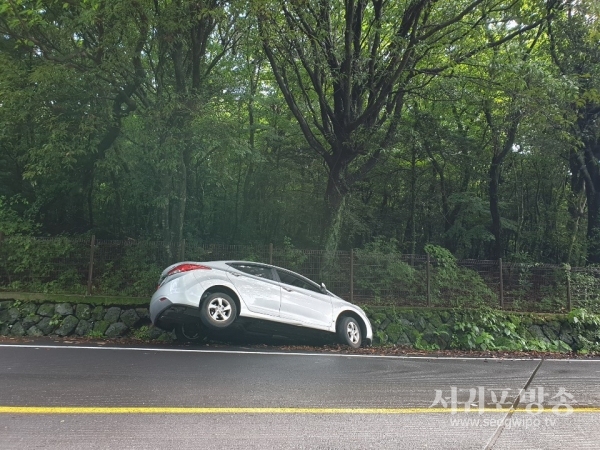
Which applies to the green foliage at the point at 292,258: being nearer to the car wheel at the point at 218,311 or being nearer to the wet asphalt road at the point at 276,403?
the car wheel at the point at 218,311

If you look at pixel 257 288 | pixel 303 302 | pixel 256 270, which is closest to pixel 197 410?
pixel 257 288

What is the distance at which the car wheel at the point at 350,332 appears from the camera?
9.20m

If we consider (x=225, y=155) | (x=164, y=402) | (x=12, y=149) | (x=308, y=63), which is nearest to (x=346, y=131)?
(x=308, y=63)

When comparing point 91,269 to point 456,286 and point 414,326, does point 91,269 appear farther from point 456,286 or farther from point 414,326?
point 456,286

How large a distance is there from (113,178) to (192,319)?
899 centimetres

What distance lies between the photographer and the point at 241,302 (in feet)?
26.0

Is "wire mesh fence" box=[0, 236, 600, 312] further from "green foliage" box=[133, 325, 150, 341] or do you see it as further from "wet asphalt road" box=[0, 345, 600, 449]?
"wet asphalt road" box=[0, 345, 600, 449]

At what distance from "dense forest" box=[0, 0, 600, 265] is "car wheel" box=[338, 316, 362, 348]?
3702 millimetres

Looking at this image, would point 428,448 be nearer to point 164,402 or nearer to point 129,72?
point 164,402

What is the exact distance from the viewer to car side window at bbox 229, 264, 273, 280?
27.3 ft

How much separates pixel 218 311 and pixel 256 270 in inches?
46.9

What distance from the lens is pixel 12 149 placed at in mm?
14406

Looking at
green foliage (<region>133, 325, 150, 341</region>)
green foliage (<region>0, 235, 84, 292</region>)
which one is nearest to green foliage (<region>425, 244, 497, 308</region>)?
green foliage (<region>133, 325, 150, 341</region>)

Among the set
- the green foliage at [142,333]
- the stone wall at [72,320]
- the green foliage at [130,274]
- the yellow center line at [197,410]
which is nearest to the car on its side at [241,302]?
the green foliage at [142,333]
